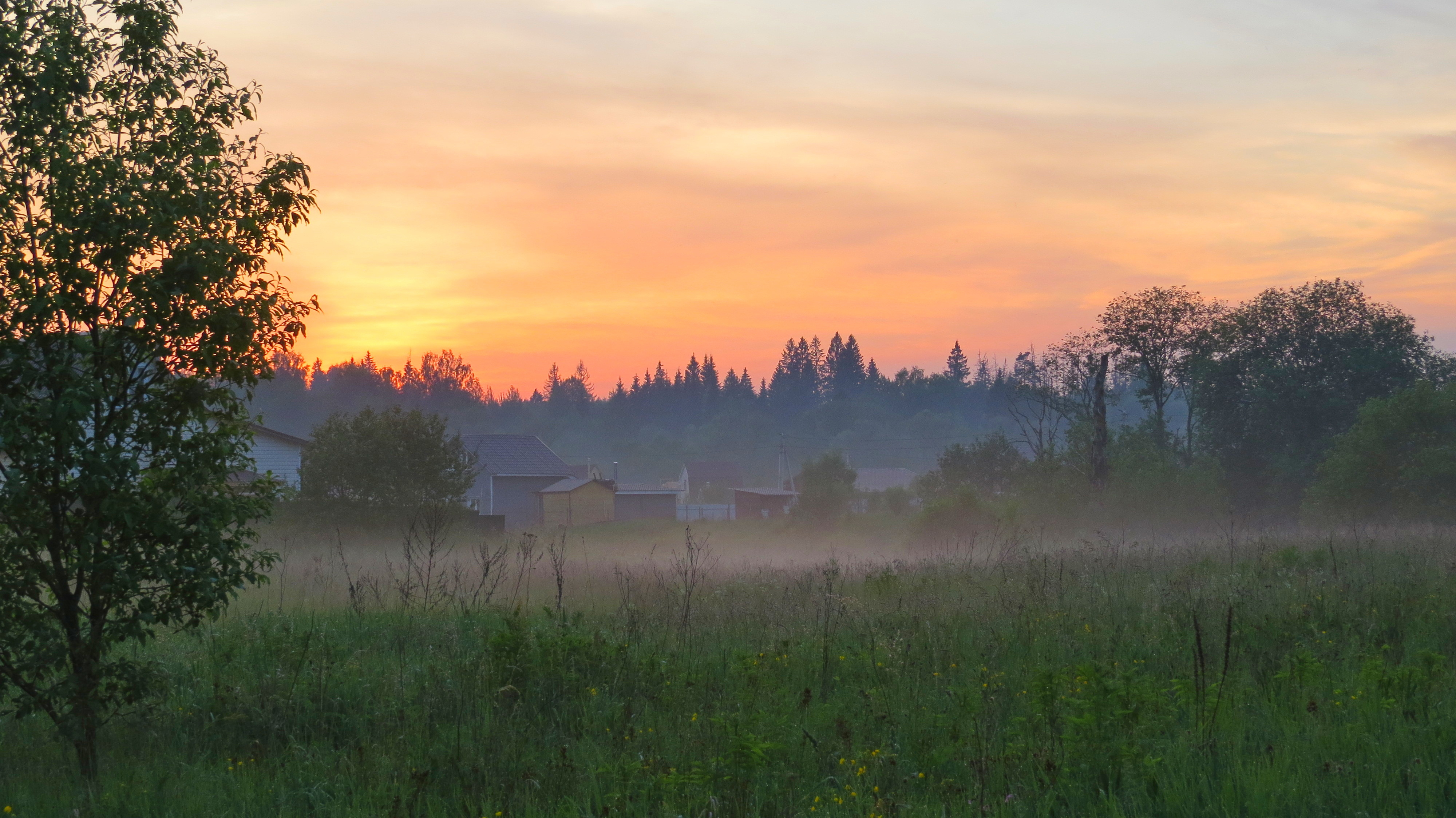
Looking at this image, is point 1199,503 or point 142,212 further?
point 1199,503

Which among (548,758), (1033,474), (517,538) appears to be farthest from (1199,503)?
(548,758)

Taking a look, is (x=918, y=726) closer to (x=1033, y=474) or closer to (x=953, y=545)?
(x=953, y=545)

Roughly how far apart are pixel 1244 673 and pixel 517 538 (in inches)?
1164

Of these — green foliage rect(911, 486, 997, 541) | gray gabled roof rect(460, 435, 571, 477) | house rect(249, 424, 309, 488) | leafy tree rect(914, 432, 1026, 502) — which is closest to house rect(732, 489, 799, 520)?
gray gabled roof rect(460, 435, 571, 477)

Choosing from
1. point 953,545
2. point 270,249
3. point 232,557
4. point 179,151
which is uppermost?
point 179,151

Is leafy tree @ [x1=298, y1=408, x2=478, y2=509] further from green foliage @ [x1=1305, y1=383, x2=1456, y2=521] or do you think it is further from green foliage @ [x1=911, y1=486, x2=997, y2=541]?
green foliage @ [x1=1305, y1=383, x2=1456, y2=521]

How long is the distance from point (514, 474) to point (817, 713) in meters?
68.1

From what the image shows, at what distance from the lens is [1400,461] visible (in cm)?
3622

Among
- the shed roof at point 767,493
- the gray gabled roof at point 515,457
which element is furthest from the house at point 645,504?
the gray gabled roof at point 515,457

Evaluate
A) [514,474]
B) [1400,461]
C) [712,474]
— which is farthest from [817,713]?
[712,474]

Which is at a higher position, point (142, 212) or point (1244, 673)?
point (142, 212)

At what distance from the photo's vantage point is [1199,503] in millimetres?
40250

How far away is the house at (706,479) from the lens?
374 ft

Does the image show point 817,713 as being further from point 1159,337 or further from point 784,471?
point 784,471
